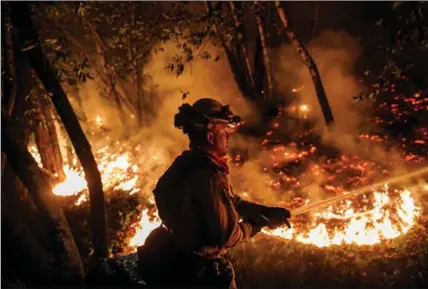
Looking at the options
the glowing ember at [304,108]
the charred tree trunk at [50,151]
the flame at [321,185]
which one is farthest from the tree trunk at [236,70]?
the charred tree trunk at [50,151]

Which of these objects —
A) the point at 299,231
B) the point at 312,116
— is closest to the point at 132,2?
the point at 312,116

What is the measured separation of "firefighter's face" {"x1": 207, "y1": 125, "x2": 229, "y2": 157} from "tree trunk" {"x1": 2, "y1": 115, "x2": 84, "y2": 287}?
3.69 metres

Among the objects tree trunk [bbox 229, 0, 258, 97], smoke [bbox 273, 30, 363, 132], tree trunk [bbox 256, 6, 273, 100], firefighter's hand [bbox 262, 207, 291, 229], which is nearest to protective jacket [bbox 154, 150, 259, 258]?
firefighter's hand [bbox 262, 207, 291, 229]

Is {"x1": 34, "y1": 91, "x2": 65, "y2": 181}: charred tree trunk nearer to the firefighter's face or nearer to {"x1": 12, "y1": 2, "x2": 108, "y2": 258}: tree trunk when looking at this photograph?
{"x1": 12, "y1": 2, "x2": 108, "y2": 258}: tree trunk

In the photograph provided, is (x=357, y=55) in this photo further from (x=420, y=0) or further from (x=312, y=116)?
(x=420, y=0)

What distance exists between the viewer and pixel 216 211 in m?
3.56

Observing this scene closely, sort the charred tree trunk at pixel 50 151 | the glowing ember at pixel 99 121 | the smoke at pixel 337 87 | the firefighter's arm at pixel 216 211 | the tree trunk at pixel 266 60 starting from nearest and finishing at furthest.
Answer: the firefighter's arm at pixel 216 211 → the smoke at pixel 337 87 → the charred tree trunk at pixel 50 151 → the tree trunk at pixel 266 60 → the glowing ember at pixel 99 121

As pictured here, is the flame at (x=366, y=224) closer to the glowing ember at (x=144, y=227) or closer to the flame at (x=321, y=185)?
the flame at (x=321, y=185)

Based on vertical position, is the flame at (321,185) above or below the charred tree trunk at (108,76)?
below

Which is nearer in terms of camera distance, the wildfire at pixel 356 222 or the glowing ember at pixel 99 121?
the wildfire at pixel 356 222

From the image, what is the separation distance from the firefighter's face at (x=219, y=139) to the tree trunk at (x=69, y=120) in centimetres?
357

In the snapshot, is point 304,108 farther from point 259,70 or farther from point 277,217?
point 277,217

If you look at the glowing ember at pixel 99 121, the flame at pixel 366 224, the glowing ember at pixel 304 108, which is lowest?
the flame at pixel 366 224

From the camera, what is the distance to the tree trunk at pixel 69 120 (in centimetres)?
645
